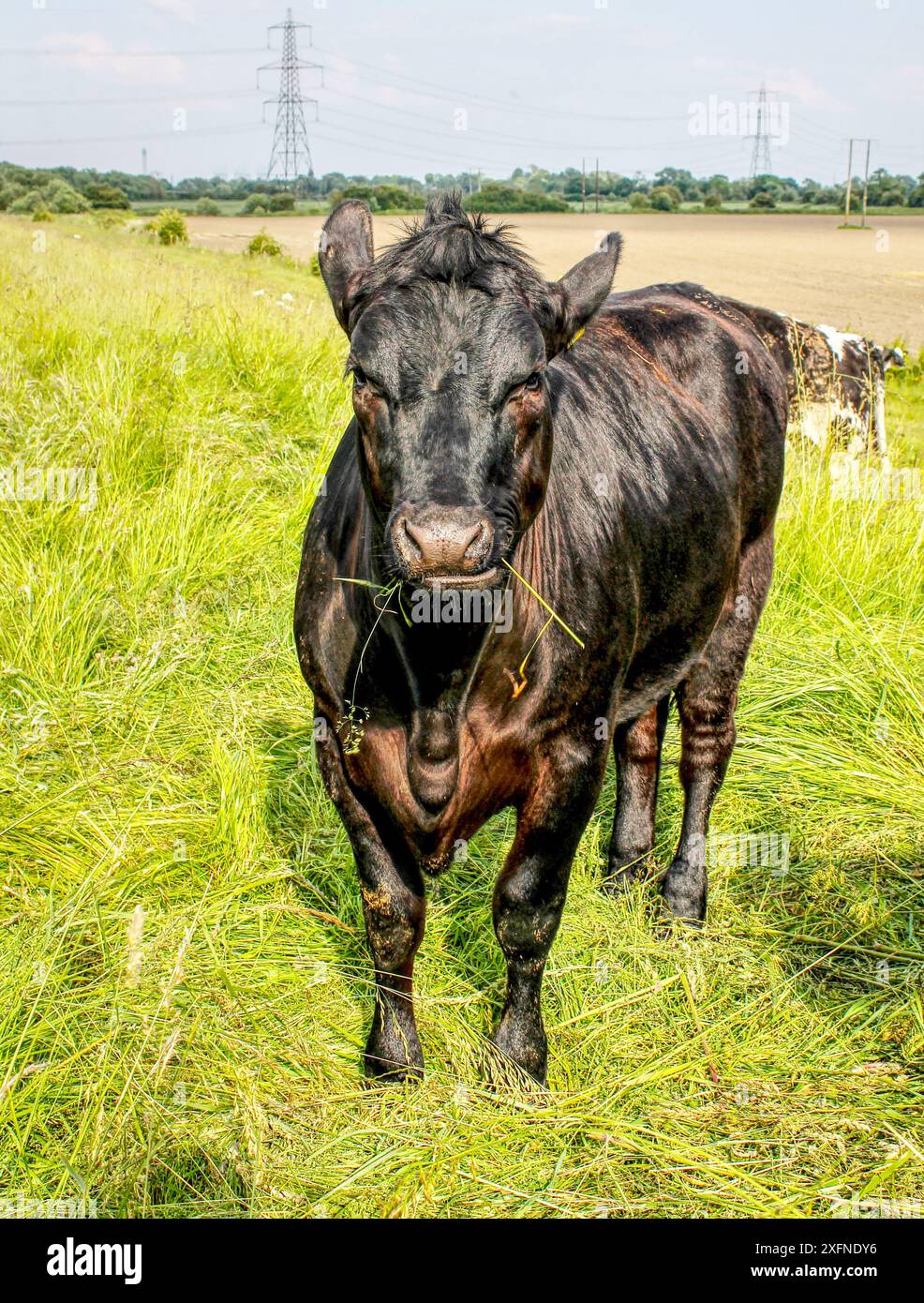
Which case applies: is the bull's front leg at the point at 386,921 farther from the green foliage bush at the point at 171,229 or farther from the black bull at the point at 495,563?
the green foliage bush at the point at 171,229

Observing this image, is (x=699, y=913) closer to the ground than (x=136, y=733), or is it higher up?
closer to the ground

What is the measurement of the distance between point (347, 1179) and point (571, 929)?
1.43 meters

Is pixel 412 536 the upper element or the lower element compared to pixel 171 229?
lower

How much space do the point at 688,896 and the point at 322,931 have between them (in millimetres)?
1477

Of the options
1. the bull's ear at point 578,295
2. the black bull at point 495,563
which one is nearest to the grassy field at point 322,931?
the black bull at point 495,563

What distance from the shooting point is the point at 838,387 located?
8633mm

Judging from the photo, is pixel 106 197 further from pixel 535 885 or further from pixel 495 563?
pixel 495 563

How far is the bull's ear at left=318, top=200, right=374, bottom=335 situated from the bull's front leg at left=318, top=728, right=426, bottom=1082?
1.19 metres

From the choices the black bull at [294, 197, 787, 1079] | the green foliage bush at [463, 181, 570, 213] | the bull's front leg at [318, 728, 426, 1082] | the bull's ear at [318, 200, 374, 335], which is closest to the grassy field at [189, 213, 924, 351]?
the bull's ear at [318, 200, 374, 335]

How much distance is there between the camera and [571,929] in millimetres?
4090

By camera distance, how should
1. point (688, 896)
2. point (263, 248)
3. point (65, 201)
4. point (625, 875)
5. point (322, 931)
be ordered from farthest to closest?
1. point (65, 201)
2. point (263, 248)
3. point (625, 875)
4. point (688, 896)
5. point (322, 931)

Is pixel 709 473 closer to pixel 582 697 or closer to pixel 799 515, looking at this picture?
pixel 582 697

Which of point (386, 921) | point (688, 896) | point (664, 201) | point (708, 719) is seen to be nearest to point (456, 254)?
point (386, 921)
